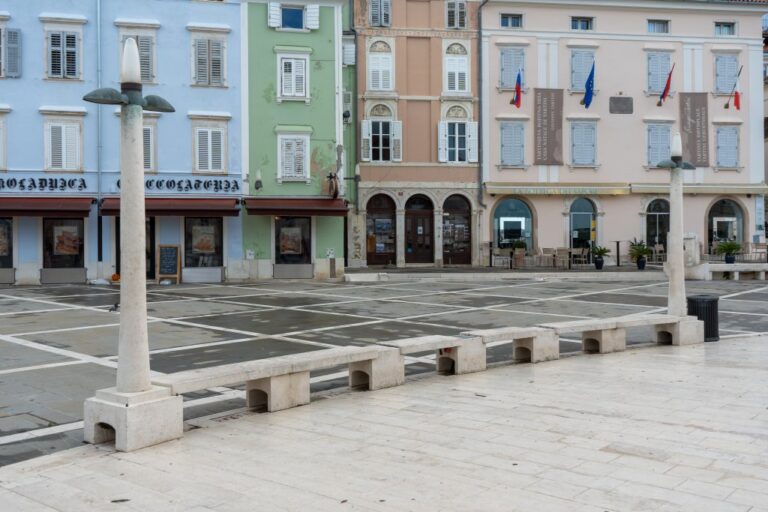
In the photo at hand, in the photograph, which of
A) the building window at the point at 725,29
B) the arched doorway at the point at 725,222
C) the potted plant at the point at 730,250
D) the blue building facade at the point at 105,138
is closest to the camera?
the blue building facade at the point at 105,138

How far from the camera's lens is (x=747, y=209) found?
125 feet

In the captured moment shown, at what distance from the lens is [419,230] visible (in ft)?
119

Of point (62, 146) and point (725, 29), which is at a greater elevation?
point (725, 29)

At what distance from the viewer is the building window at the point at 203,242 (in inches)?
1140

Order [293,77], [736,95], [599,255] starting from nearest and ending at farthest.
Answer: [293,77] < [599,255] < [736,95]

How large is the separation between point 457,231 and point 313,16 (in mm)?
11981

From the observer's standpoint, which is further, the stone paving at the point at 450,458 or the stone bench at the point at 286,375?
the stone bench at the point at 286,375

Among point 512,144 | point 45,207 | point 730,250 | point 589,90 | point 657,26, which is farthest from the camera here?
point 657,26

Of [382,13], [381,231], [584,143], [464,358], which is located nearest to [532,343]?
[464,358]

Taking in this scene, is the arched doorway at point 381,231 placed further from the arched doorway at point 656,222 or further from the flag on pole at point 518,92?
the arched doorway at point 656,222

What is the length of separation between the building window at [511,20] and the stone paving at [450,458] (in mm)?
30068

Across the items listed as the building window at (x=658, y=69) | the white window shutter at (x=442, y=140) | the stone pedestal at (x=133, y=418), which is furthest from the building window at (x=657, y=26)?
the stone pedestal at (x=133, y=418)

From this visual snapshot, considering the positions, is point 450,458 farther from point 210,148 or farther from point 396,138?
point 396,138

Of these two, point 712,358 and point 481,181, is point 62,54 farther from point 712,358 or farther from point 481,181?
point 712,358
